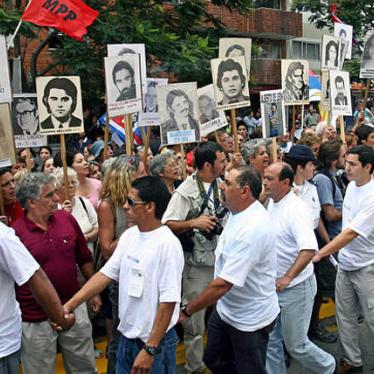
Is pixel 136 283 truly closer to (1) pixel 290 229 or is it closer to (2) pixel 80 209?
(1) pixel 290 229

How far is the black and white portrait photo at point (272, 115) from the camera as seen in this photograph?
6.83 m

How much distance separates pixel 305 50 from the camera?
3219 centimetres

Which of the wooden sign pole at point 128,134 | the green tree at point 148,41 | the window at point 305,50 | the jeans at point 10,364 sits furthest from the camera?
the window at point 305,50

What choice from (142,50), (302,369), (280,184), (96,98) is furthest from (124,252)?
(96,98)

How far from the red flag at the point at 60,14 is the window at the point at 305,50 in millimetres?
25441

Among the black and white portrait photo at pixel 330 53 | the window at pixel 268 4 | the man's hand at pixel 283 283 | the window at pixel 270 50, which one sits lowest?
the man's hand at pixel 283 283

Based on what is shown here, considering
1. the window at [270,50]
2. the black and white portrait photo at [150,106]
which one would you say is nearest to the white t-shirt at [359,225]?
the black and white portrait photo at [150,106]

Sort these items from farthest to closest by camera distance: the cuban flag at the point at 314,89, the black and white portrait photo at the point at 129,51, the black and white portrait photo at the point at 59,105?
the cuban flag at the point at 314,89 < the black and white portrait photo at the point at 129,51 < the black and white portrait photo at the point at 59,105

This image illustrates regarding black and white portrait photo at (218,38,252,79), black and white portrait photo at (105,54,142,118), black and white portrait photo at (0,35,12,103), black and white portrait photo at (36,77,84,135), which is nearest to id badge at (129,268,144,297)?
black and white portrait photo at (0,35,12,103)

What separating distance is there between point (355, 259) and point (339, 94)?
4.35 m

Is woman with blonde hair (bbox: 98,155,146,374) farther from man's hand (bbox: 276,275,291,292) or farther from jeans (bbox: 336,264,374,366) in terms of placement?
jeans (bbox: 336,264,374,366)

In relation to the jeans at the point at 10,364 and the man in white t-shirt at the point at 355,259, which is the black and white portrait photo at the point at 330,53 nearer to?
the man in white t-shirt at the point at 355,259

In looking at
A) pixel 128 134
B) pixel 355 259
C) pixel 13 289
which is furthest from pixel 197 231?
pixel 13 289

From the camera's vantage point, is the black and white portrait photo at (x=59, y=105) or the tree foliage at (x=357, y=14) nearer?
the black and white portrait photo at (x=59, y=105)
